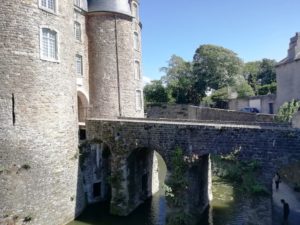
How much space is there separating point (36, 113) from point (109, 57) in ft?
27.0

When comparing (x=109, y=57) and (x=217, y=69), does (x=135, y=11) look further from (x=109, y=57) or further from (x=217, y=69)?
(x=217, y=69)

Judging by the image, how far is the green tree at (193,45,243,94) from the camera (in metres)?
50.9

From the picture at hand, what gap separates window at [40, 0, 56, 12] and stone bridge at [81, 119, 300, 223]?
633 cm

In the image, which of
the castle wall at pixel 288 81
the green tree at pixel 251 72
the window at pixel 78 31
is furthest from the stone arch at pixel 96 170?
the green tree at pixel 251 72

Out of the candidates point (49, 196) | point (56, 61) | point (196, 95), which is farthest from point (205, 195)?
point (196, 95)

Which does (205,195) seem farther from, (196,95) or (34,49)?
(196,95)

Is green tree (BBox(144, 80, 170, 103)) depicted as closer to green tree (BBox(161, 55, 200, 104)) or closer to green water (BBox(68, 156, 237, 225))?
green tree (BBox(161, 55, 200, 104))

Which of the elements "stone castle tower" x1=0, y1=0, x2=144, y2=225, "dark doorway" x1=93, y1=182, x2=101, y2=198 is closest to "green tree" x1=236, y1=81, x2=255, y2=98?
"dark doorway" x1=93, y1=182, x2=101, y2=198

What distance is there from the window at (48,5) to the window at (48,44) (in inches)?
38.8

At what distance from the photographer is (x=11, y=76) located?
14508mm

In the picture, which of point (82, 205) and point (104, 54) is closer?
point (82, 205)

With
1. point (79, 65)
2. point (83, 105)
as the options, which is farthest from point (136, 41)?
point (83, 105)

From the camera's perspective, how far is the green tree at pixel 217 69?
167 ft

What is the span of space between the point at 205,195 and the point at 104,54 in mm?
10546
